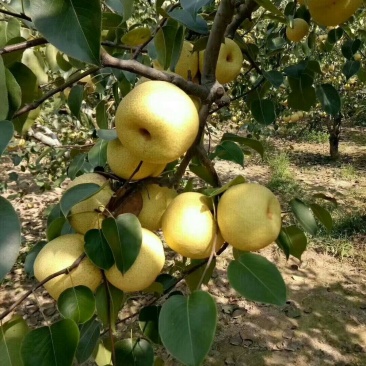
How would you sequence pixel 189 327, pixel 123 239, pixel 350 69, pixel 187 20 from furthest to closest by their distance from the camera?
1. pixel 350 69
2. pixel 187 20
3. pixel 123 239
4. pixel 189 327

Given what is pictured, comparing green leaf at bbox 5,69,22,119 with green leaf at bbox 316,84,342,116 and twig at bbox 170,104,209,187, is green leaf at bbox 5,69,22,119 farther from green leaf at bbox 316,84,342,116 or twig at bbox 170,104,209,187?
green leaf at bbox 316,84,342,116

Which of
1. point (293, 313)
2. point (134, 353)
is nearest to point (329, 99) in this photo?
point (134, 353)

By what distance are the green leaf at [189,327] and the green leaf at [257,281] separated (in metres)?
0.07

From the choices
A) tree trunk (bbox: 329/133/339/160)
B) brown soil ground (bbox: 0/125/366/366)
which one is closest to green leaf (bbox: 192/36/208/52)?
brown soil ground (bbox: 0/125/366/366)

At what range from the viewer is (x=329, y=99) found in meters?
1.44

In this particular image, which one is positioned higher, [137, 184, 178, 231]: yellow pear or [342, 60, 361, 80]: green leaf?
[342, 60, 361, 80]: green leaf

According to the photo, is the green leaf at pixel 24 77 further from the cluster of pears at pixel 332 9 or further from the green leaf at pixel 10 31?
the cluster of pears at pixel 332 9

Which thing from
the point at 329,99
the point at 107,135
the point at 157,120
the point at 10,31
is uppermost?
the point at 10,31

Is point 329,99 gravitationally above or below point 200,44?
below

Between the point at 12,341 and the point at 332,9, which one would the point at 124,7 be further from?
the point at 12,341

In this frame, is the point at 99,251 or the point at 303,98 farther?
the point at 303,98

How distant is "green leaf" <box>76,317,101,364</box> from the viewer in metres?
0.98

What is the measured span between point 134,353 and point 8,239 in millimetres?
565

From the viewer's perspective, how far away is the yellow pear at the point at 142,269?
82cm
